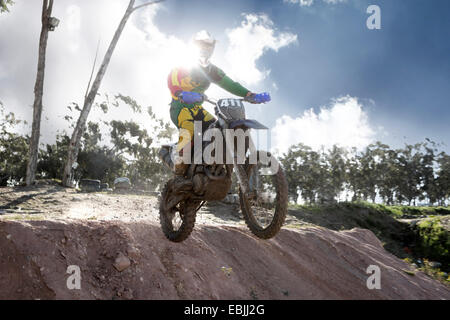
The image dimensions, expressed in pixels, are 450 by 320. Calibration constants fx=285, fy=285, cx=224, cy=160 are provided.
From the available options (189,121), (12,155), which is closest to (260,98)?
(189,121)

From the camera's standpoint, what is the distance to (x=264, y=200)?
4035 millimetres

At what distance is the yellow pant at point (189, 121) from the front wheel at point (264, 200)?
3.44 feet

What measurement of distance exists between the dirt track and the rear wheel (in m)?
0.59

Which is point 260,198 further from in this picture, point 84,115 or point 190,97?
point 84,115

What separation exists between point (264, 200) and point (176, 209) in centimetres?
169

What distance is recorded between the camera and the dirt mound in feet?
12.8

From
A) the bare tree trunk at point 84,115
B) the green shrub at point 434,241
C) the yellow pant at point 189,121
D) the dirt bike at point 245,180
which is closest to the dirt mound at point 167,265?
the dirt bike at point 245,180

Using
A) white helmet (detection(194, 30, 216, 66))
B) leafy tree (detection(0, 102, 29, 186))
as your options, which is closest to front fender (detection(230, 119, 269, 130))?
white helmet (detection(194, 30, 216, 66))

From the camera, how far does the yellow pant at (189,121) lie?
4488 mm

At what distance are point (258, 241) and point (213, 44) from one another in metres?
4.66

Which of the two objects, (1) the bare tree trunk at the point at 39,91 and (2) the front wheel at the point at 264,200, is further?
(1) the bare tree trunk at the point at 39,91

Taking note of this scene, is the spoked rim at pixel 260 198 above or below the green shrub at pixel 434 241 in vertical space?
above

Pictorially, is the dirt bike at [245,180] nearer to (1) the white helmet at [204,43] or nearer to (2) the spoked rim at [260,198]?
(2) the spoked rim at [260,198]

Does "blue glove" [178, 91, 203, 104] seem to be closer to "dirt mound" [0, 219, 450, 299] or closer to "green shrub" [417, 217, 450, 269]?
"dirt mound" [0, 219, 450, 299]
